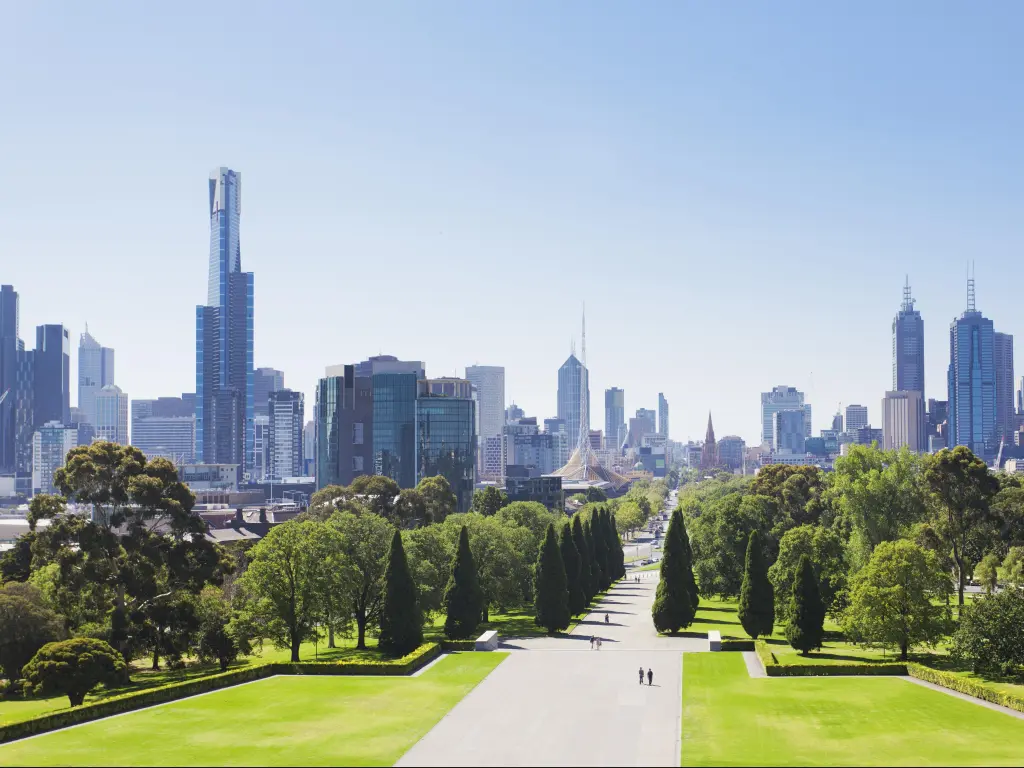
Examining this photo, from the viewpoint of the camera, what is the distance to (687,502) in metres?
159

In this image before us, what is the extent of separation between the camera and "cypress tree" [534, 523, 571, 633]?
79312 millimetres

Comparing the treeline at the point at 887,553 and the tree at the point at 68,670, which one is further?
the treeline at the point at 887,553

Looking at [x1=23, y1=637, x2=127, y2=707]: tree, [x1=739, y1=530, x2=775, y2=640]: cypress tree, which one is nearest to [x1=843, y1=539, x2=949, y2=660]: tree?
[x1=739, y1=530, x2=775, y2=640]: cypress tree

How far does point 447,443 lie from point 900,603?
125 metres

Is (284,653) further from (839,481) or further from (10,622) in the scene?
(839,481)

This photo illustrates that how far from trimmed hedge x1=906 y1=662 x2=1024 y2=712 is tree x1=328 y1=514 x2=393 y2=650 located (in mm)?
34855

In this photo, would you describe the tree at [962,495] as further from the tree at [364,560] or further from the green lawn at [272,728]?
the green lawn at [272,728]

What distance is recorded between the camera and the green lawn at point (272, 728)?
4150cm

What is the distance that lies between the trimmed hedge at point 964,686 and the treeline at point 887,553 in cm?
294

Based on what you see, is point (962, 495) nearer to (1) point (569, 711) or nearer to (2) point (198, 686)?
(1) point (569, 711)

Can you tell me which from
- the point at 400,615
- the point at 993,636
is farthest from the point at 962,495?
the point at 400,615

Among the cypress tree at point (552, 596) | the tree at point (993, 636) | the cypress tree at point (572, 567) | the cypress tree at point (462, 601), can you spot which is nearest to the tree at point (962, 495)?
the cypress tree at point (572, 567)

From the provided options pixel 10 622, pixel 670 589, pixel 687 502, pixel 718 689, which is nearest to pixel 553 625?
pixel 670 589

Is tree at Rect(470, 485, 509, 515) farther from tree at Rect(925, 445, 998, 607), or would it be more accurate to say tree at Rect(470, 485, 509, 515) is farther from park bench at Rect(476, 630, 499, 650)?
park bench at Rect(476, 630, 499, 650)
